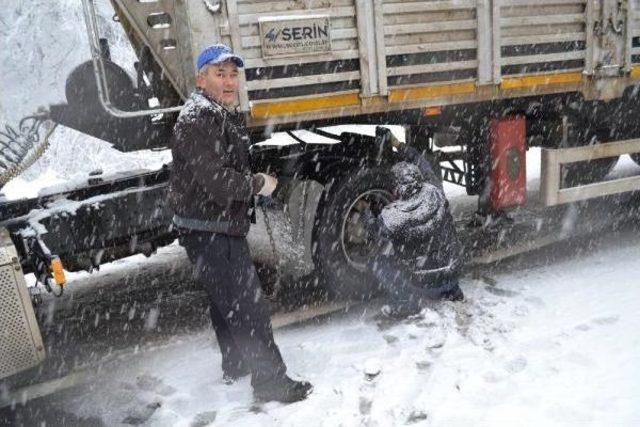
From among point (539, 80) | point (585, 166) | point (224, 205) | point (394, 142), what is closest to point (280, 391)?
point (224, 205)

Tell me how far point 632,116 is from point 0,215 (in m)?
5.54

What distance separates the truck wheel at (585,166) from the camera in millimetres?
5355

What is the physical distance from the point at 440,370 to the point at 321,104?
1.84 meters

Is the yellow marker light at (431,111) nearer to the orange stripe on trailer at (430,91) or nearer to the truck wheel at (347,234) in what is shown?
the orange stripe on trailer at (430,91)

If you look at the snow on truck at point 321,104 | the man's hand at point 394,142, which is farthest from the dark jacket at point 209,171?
the man's hand at point 394,142

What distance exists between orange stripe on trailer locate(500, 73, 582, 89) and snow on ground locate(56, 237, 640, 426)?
61.9 inches

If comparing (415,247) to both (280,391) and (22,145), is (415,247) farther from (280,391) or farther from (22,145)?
(22,145)

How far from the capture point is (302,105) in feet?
12.2

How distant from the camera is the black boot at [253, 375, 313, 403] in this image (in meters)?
3.16

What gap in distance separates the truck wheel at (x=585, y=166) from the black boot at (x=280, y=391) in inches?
132

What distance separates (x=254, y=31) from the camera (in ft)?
11.5

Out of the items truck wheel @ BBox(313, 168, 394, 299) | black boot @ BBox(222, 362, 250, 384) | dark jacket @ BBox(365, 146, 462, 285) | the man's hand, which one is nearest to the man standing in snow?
black boot @ BBox(222, 362, 250, 384)

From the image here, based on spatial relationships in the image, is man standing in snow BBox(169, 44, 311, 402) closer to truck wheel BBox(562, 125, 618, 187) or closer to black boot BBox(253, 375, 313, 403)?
black boot BBox(253, 375, 313, 403)

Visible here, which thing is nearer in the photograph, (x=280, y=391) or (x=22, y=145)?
(x=280, y=391)
